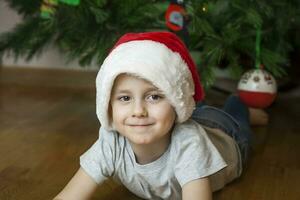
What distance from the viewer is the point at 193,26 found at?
1.37m

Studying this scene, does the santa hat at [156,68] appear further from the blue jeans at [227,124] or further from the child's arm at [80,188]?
the blue jeans at [227,124]

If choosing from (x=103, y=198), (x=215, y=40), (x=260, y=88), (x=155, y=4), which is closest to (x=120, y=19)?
(x=155, y=4)

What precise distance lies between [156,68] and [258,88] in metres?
0.81

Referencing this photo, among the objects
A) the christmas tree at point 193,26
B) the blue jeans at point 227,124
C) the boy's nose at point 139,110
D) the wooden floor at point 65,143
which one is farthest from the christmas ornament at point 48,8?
the boy's nose at point 139,110

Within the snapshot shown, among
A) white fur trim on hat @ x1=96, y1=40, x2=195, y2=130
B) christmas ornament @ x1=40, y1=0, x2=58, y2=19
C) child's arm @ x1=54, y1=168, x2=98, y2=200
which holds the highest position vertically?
white fur trim on hat @ x1=96, y1=40, x2=195, y2=130

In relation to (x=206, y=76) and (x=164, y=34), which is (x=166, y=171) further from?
(x=206, y=76)

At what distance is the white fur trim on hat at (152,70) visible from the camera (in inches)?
29.8

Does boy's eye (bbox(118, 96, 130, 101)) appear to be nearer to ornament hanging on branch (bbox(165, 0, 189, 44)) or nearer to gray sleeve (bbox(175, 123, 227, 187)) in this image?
gray sleeve (bbox(175, 123, 227, 187))

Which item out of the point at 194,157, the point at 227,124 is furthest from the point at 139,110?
the point at 227,124

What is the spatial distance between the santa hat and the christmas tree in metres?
0.57

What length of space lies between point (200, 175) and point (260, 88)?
74 cm

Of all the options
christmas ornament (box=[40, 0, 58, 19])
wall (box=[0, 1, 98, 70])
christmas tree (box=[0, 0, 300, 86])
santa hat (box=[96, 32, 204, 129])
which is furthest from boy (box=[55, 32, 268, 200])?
wall (box=[0, 1, 98, 70])

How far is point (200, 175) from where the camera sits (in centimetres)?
82

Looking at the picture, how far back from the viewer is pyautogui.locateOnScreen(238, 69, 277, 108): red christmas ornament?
4.91 feet
